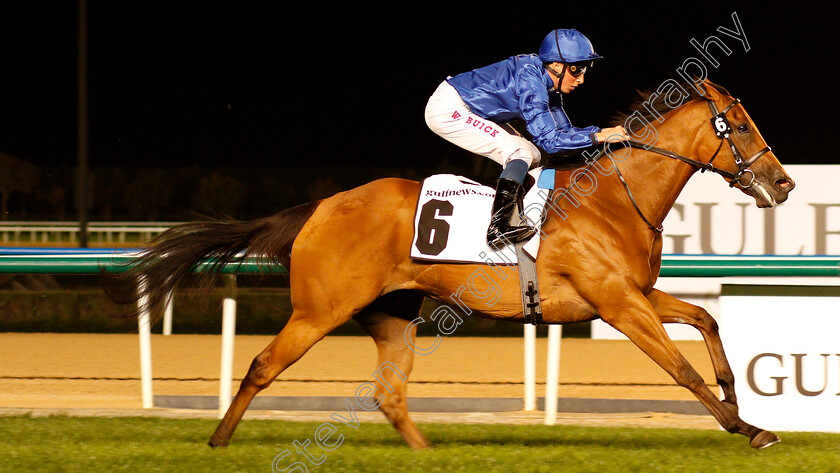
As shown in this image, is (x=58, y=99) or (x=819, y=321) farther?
(x=58, y=99)

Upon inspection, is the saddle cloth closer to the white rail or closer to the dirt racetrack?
the dirt racetrack

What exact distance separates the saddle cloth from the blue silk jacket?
197mm

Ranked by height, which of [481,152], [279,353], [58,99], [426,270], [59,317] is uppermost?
[58,99]

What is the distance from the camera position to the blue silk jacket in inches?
147

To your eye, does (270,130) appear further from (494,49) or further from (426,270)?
(426,270)

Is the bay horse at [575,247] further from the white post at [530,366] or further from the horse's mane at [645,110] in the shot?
the white post at [530,366]

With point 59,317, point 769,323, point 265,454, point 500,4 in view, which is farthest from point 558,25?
point 265,454

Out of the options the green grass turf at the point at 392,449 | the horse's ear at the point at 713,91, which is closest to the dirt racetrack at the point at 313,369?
the green grass turf at the point at 392,449

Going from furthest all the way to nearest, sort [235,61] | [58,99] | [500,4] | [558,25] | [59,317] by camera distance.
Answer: [58,99]
[235,61]
[500,4]
[558,25]
[59,317]

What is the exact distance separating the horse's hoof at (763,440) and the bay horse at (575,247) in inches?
6.1

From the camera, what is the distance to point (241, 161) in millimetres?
26312

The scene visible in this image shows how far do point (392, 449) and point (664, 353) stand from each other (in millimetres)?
1077

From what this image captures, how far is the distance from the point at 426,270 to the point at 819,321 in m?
1.74

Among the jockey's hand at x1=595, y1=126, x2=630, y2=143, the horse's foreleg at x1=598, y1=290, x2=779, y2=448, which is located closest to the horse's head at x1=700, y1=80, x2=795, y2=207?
the jockey's hand at x1=595, y1=126, x2=630, y2=143
